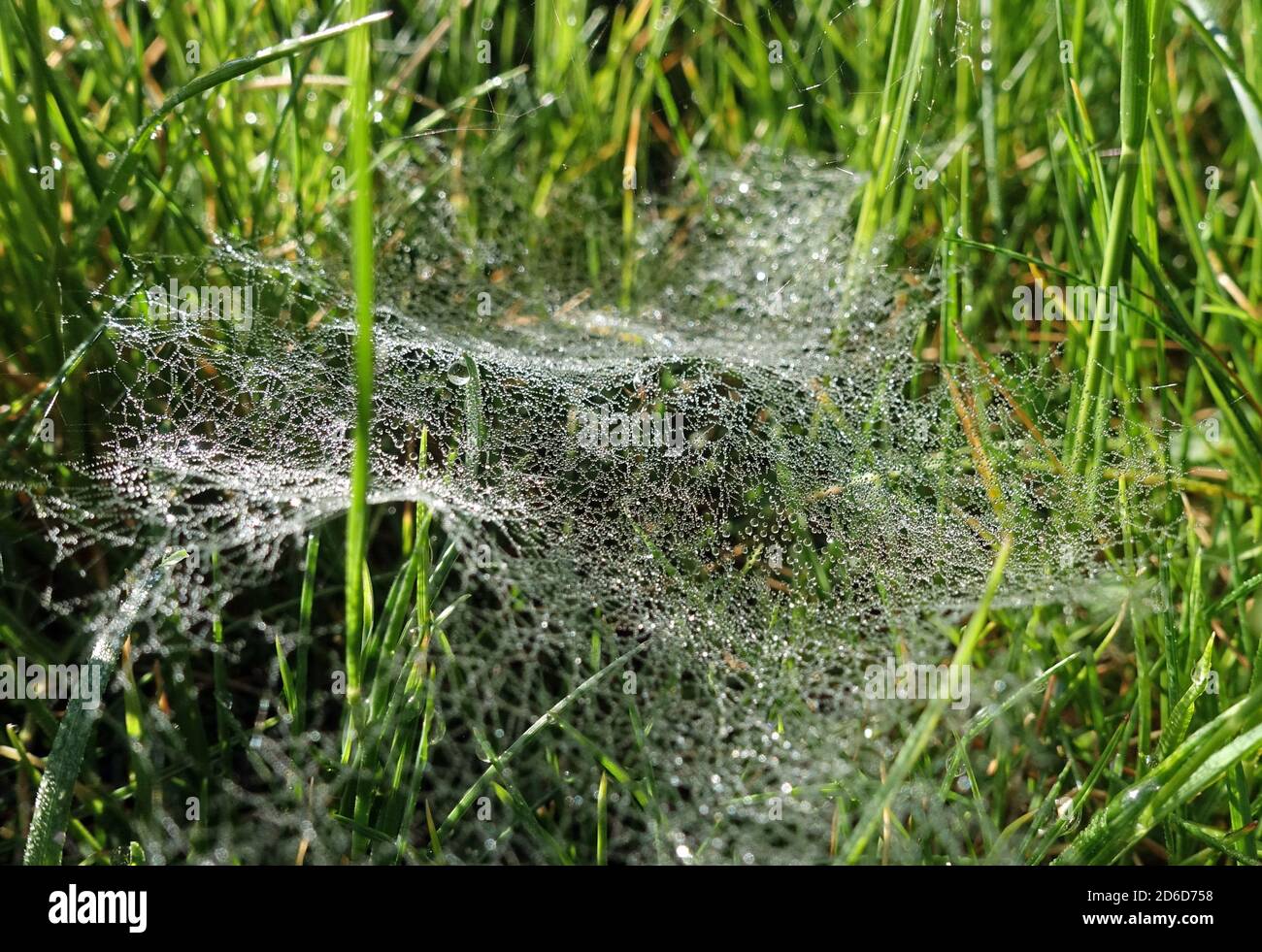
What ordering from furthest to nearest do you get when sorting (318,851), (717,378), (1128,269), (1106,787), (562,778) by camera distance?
(717,378)
(1128,269)
(1106,787)
(562,778)
(318,851)

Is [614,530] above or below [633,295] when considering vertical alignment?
below

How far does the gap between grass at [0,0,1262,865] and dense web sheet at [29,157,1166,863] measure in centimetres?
3

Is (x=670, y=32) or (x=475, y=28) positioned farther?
(x=670, y=32)

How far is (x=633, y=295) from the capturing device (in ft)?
8.14

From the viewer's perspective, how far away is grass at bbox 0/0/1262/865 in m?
1.26

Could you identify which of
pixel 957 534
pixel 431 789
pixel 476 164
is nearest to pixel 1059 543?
pixel 957 534

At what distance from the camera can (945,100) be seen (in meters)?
2.31

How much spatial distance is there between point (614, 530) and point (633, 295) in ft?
3.44

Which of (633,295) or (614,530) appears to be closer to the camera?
(614,530)

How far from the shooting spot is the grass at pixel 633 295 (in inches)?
49.7

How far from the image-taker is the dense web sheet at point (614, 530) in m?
1.33

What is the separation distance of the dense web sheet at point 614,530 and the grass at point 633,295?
0.03 m

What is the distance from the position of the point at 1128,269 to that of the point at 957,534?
0.62 meters

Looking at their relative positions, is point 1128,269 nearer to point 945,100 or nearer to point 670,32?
point 945,100
